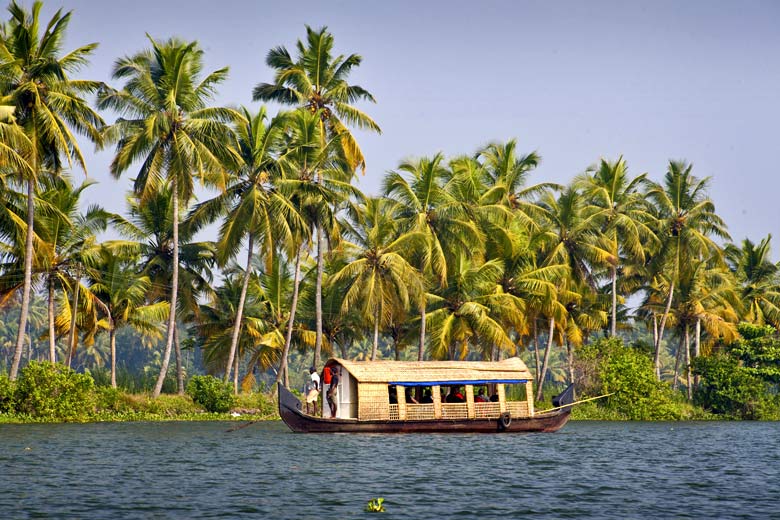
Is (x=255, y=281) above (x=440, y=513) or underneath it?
above

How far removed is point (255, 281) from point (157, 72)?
12668 millimetres

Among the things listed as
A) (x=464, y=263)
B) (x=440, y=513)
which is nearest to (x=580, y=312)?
(x=464, y=263)

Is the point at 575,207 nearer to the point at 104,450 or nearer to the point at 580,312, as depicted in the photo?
the point at 580,312

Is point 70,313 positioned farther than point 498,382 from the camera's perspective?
Yes

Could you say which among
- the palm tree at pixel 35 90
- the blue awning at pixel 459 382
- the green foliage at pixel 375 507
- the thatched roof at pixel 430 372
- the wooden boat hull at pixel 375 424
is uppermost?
Result: the palm tree at pixel 35 90

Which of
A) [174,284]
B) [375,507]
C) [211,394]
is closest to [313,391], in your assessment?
[211,394]

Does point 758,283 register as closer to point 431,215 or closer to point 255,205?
point 431,215

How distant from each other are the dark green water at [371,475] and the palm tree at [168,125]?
38.4 feet

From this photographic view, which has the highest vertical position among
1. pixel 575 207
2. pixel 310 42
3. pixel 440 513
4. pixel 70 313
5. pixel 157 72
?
pixel 310 42

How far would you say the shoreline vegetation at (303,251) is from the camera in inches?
1473

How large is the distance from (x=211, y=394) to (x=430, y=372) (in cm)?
1251

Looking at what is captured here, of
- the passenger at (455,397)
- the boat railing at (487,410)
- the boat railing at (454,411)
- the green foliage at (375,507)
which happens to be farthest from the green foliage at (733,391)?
the green foliage at (375,507)

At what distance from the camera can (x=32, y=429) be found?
31844 mm

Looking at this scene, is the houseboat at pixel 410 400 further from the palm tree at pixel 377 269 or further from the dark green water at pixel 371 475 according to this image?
the palm tree at pixel 377 269
